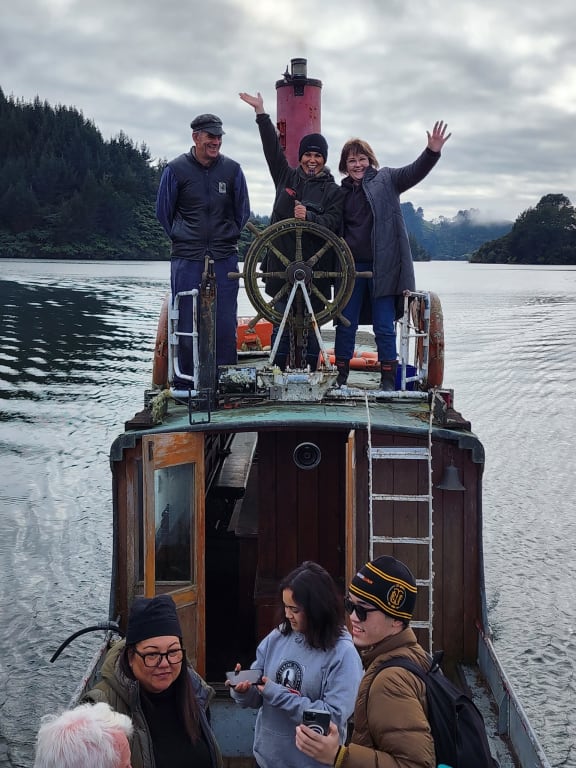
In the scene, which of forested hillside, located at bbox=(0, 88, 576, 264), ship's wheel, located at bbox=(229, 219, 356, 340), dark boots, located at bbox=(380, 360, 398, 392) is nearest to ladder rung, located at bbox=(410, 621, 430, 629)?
dark boots, located at bbox=(380, 360, 398, 392)

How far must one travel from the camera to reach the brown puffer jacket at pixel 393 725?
269 cm

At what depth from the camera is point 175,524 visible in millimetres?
6137

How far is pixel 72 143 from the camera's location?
403 ft

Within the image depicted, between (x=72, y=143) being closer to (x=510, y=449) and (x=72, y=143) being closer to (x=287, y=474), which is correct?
(x=510, y=449)

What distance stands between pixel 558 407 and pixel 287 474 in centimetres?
2050

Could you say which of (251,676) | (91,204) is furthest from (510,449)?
(91,204)

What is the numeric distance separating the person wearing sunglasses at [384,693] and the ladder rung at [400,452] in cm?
285

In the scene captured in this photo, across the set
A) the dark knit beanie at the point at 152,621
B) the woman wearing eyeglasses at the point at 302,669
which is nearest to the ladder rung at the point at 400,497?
the woman wearing eyeglasses at the point at 302,669

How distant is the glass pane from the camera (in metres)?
6.04

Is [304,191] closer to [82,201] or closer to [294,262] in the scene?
[294,262]

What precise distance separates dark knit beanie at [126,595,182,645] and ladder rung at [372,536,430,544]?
2989mm

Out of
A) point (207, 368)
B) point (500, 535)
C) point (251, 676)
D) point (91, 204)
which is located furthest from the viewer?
point (91, 204)

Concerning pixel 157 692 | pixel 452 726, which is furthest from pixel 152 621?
→ pixel 452 726

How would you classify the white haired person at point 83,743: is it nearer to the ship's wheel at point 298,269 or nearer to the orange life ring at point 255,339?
the ship's wheel at point 298,269
